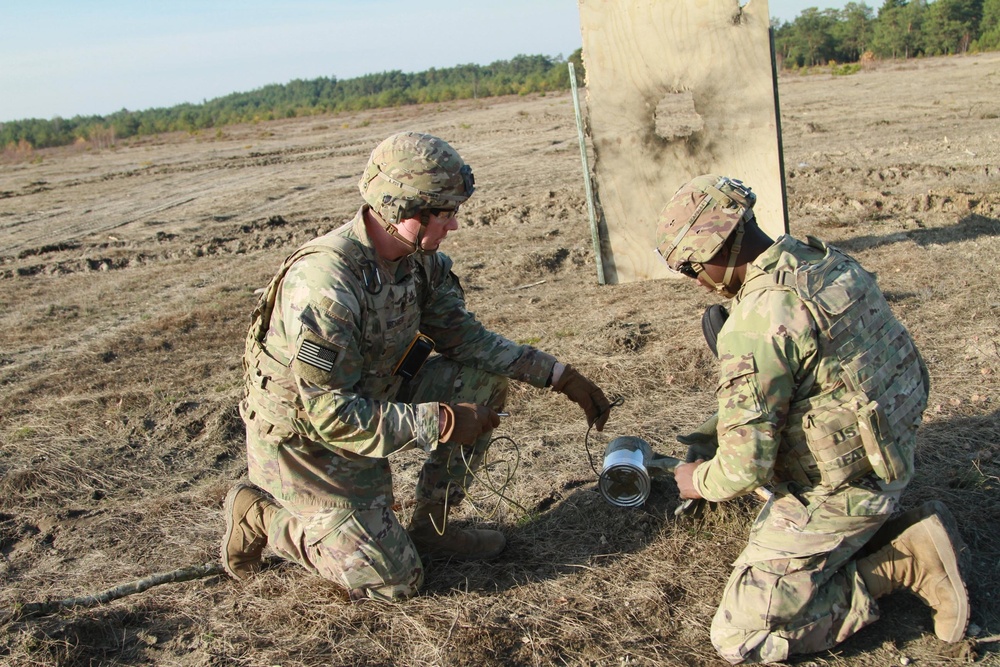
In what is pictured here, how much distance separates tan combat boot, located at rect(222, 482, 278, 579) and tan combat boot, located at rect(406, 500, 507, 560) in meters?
0.59

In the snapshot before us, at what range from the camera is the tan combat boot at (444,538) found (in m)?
3.46

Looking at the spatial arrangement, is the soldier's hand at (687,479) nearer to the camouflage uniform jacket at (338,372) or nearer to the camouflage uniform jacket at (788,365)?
the camouflage uniform jacket at (788,365)

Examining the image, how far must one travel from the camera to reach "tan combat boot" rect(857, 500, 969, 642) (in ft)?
8.88

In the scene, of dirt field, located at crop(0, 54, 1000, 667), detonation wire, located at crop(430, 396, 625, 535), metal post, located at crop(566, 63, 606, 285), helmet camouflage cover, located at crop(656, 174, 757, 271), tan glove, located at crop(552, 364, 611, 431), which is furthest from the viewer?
metal post, located at crop(566, 63, 606, 285)

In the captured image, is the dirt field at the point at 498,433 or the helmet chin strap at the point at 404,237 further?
the helmet chin strap at the point at 404,237

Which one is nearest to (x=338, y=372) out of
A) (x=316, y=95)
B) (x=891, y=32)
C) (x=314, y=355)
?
(x=314, y=355)

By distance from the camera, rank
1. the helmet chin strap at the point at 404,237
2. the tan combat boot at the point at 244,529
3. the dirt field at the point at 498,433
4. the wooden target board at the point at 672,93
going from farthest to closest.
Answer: the wooden target board at the point at 672,93 → the tan combat boot at the point at 244,529 → the helmet chin strap at the point at 404,237 → the dirt field at the point at 498,433

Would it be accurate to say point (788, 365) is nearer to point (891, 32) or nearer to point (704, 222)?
point (704, 222)

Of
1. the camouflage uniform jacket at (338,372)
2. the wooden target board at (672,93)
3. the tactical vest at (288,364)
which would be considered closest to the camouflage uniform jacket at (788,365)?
the camouflage uniform jacket at (338,372)

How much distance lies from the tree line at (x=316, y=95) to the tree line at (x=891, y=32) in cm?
1227

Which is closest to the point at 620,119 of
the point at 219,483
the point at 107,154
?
the point at 219,483

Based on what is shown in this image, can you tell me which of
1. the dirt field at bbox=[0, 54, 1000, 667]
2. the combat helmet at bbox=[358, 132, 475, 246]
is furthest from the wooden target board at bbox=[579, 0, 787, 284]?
the combat helmet at bbox=[358, 132, 475, 246]

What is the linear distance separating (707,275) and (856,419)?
0.65 metres

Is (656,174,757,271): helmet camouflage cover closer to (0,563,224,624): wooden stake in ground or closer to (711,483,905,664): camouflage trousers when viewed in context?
(711,483,905,664): camouflage trousers
